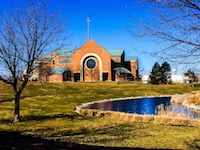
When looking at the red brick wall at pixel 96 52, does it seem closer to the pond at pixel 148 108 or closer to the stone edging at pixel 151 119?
the pond at pixel 148 108

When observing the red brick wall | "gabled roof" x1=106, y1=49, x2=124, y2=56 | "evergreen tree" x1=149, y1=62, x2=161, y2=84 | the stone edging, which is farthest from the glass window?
the stone edging

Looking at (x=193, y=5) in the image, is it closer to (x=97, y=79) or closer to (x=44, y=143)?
(x=44, y=143)

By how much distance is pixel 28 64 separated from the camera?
47.5 ft

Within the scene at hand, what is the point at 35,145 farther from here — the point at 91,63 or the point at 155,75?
the point at 91,63

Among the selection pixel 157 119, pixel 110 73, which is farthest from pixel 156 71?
pixel 157 119

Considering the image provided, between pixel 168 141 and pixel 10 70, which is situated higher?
pixel 10 70

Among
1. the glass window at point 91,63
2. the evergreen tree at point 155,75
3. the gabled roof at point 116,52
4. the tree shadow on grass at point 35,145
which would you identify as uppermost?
the gabled roof at point 116,52

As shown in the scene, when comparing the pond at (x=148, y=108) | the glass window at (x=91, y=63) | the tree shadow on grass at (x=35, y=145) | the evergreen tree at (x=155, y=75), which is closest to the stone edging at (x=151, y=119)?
the pond at (x=148, y=108)

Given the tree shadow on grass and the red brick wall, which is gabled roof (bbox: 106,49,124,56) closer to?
the red brick wall

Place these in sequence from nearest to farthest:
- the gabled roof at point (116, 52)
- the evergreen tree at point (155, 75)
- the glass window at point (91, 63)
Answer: the evergreen tree at point (155, 75) → the glass window at point (91, 63) → the gabled roof at point (116, 52)

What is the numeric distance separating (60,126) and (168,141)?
220 inches

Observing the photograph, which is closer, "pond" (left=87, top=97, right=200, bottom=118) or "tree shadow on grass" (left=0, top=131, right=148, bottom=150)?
"tree shadow on grass" (left=0, top=131, right=148, bottom=150)

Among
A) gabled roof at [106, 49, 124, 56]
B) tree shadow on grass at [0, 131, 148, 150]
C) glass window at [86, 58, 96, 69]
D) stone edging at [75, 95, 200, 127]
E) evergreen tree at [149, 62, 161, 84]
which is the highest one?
gabled roof at [106, 49, 124, 56]

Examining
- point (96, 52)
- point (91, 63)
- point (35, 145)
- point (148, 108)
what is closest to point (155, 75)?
point (96, 52)
